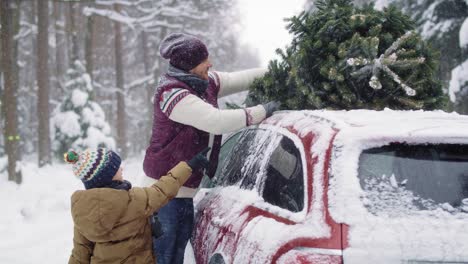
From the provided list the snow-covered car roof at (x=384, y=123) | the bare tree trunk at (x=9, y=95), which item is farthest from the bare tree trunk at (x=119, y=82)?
the snow-covered car roof at (x=384, y=123)

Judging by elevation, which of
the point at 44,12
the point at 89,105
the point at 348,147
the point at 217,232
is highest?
the point at 44,12

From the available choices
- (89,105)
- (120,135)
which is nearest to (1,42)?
(89,105)

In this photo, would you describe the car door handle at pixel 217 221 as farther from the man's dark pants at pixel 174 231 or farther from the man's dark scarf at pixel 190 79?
the man's dark scarf at pixel 190 79

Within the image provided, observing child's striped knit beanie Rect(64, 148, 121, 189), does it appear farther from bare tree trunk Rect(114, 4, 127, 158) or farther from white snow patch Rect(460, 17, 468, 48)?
bare tree trunk Rect(114, 4, 127, 158)

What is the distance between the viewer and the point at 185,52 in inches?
160

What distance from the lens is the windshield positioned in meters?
2.35

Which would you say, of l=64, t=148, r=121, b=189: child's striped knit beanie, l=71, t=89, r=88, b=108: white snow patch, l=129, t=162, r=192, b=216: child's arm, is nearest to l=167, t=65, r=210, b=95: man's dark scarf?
l=129, t=162, r=192, b=216: child's arm

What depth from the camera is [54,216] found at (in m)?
11.8

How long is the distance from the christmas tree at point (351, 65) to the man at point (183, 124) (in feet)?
1.55

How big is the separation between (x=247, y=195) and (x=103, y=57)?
35500 millimetres

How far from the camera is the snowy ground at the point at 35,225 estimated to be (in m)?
7.87

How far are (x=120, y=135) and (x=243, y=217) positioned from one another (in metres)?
26.8

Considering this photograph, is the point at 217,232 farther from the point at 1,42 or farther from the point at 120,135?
the point at 120,135

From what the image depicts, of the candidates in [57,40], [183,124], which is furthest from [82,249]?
[57,40]
